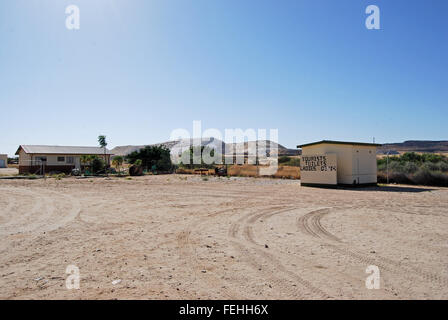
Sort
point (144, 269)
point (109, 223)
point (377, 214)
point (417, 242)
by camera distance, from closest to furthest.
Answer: point (144, 269), point (417, 242), point (109, 223), point (377, 214)

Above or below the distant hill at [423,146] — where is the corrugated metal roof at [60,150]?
below

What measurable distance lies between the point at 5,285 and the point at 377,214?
9.28m

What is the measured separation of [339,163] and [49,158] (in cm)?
3462

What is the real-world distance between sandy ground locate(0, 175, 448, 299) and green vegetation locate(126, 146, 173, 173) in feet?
103

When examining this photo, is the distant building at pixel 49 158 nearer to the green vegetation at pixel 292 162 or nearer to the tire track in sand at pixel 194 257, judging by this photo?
the green vegetation at pixel 292 162

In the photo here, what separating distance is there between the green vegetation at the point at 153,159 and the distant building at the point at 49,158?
6.24 m

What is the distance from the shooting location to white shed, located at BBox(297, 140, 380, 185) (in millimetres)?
19250

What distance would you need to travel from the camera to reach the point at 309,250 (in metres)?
5.48

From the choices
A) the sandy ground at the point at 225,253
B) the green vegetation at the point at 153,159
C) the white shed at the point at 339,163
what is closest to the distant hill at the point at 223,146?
the green vegetation at the point at 153,159

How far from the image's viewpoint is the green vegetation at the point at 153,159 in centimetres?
4112

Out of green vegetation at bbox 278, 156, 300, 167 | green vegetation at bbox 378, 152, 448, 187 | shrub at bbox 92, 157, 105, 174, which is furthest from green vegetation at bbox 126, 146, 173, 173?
green vegetation at bbox 378, 152, 448, 187

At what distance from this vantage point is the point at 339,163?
65.4ft
